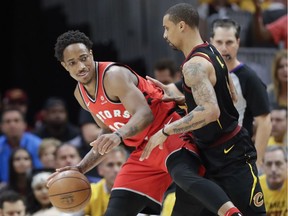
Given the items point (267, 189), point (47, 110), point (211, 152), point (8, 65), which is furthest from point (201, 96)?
Result: point (8, 65)

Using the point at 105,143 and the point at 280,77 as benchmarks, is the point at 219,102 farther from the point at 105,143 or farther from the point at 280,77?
the point at 280,77

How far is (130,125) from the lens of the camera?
6363 millimetres

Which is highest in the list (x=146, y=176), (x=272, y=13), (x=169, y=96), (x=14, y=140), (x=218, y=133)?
(x=169, y=96)

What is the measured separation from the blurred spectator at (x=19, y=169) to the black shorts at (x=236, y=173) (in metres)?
4.63

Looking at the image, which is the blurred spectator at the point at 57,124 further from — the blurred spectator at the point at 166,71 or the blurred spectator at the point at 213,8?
the blurred spectator at the point at 213,8

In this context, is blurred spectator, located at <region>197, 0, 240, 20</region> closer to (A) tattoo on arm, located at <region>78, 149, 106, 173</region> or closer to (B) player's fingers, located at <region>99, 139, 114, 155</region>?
(A) tattoo on arm, located at <region>78, 149, 106, 173</region>

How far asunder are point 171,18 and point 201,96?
29.4 inches

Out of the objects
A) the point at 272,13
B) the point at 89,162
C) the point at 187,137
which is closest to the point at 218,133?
the point at 187,137

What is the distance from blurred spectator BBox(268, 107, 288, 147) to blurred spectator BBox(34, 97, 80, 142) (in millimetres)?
3130

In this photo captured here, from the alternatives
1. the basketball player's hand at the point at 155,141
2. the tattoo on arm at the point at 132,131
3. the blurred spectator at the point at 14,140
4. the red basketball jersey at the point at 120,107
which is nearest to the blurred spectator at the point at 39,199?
the blurred spectator at the point at 14,140

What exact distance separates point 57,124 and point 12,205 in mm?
2939

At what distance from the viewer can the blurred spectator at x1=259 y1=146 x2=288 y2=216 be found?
8836 millimetres

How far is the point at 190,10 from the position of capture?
20.9 ft

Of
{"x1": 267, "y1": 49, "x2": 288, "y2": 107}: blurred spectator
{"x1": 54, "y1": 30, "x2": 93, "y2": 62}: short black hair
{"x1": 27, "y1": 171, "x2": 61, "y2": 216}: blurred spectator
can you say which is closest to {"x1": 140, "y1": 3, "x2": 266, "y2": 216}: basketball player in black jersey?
{"x1": 54, "y1": 30, "x2": 93, "y2": 62}: short black hair
